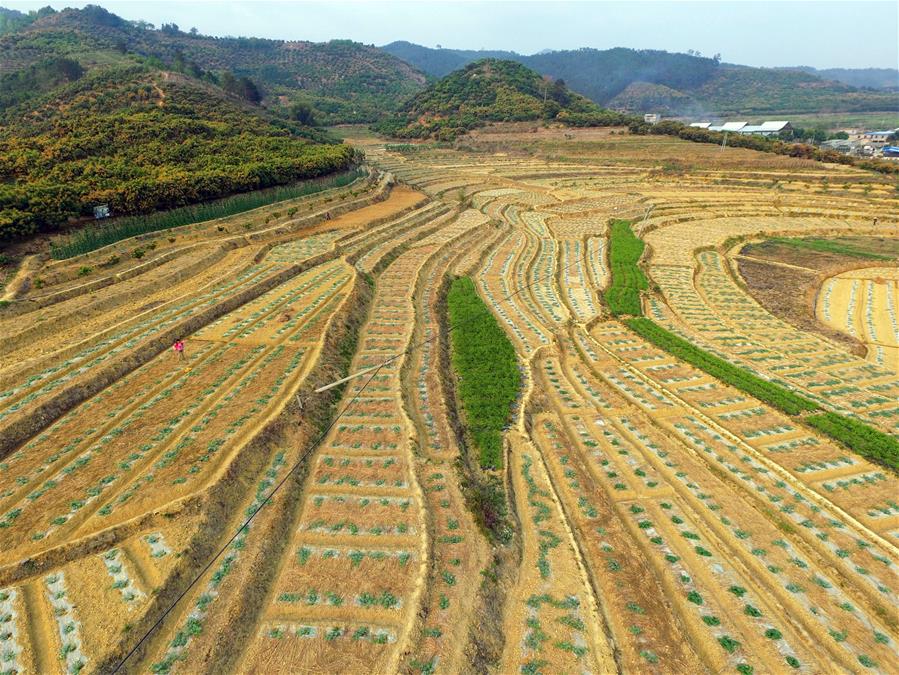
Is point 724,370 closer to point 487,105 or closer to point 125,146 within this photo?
point 125,146

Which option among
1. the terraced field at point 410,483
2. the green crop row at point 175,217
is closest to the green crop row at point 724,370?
the terraced field at point 410,483

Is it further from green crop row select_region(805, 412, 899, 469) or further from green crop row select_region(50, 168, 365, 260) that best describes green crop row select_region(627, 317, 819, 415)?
green crop row select_region(50, 168, 365, 260)

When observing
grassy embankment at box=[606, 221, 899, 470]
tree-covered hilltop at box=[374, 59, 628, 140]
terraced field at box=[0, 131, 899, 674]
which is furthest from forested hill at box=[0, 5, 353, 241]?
tree-covered hilltop at box=[374, 59, 628, 140]

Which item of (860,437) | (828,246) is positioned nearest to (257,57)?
(828,246)

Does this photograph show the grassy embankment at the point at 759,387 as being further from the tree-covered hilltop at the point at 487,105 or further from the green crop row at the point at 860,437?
the tree-covered hilltop at the point at 487,105

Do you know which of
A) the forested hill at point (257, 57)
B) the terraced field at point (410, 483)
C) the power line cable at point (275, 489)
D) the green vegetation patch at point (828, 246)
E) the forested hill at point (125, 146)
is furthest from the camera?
the forested hill at point (257, 57)

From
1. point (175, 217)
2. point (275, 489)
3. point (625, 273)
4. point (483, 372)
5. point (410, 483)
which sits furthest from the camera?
point (625, 273)
